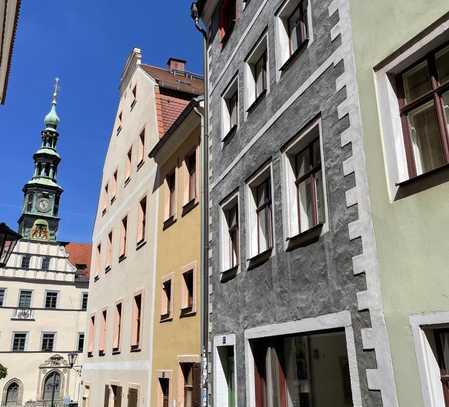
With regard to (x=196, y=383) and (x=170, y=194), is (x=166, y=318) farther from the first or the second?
(x=170, y=194)

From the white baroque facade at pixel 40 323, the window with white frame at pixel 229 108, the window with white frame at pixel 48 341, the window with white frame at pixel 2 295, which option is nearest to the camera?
the window with white frame at pixel 229 108

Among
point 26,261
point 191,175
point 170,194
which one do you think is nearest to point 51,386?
point 26,261

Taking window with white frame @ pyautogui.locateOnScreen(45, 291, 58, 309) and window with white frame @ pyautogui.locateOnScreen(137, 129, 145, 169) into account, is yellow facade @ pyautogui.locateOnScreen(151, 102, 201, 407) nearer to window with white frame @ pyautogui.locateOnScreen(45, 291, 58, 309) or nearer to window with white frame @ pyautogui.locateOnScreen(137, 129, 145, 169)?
window with white frame @ pyautogui.locateOnScreen(137, 129, 145, 169)

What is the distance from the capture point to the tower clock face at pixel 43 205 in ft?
225

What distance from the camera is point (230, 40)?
40.2 ft

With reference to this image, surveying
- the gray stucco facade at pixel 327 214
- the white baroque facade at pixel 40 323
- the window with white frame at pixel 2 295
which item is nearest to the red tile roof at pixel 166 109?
the gray stucco facade at pixel 327 214

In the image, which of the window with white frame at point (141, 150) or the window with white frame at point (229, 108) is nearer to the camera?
the window with white frame at point (229, 108)

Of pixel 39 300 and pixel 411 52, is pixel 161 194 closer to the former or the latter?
pixel 411 52

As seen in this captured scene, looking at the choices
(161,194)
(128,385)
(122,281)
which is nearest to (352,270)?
(161,194)

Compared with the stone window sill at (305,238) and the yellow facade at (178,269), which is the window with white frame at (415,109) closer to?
the stone window sill at (305,238)

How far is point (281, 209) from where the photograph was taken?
27.6 ft

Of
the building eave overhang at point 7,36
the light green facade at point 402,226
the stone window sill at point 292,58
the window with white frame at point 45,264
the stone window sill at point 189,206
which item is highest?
the window with white frame at point 45,264

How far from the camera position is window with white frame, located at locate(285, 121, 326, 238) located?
24.8 feet

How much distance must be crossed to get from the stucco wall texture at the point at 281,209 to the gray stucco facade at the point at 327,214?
2cm
